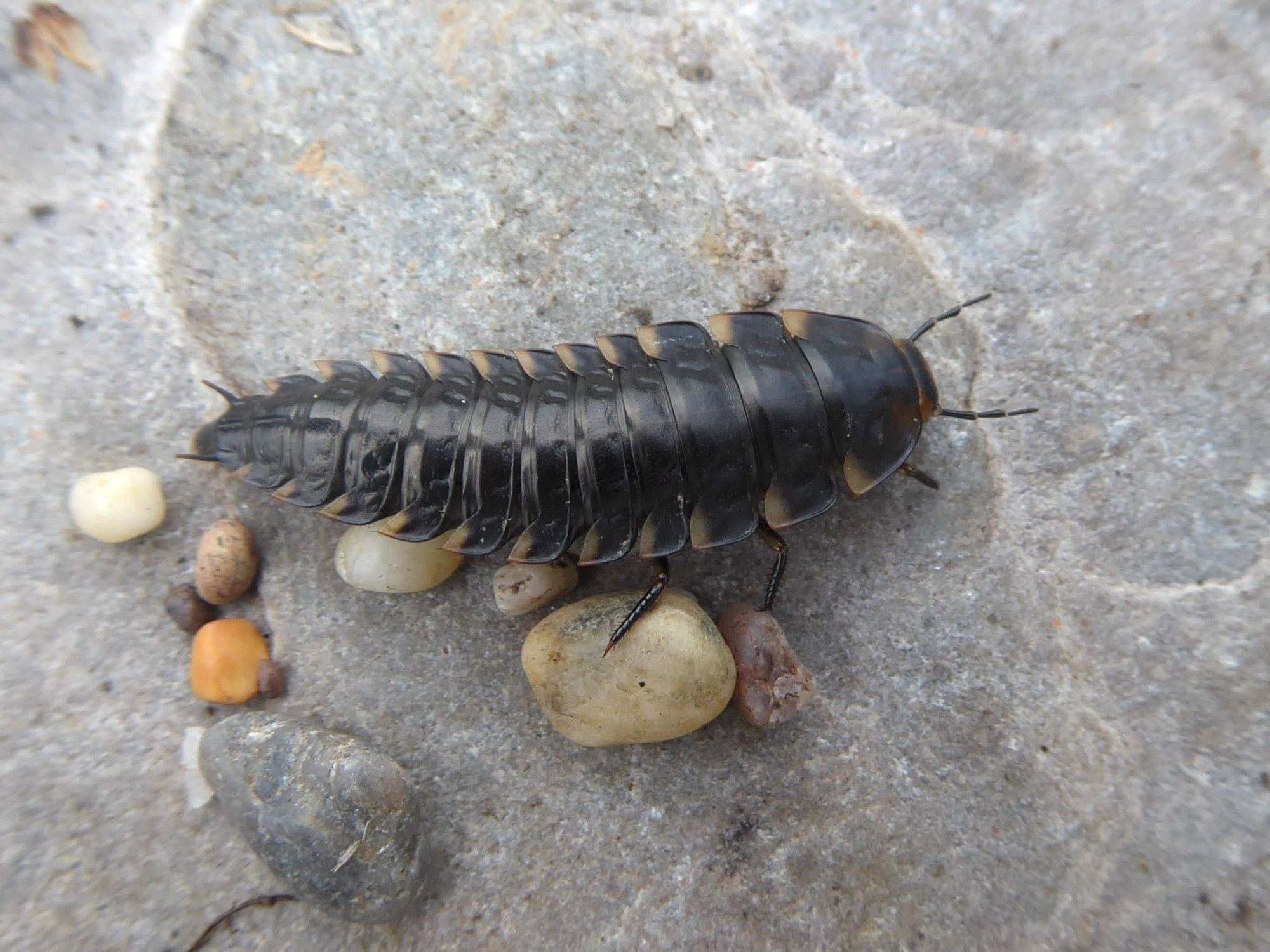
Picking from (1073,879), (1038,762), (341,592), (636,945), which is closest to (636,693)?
(636,945)

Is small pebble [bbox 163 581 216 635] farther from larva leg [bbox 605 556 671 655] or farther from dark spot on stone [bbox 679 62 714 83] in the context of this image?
dark spot on stone [bbox 679 62 714 83]

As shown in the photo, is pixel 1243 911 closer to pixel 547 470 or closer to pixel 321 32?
pixel 547 470

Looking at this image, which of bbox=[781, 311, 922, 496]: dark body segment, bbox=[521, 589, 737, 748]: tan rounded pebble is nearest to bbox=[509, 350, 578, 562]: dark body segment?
bbox=[521, 589, 737, 748]: tan rounded pebble

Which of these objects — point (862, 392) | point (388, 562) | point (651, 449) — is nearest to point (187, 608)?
point (388, 562)

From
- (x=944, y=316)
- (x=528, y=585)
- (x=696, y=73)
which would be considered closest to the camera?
(x=528, y=585)

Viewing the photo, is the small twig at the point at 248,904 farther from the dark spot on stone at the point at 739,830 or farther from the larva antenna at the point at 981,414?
the larva antenna at the point at 981,414

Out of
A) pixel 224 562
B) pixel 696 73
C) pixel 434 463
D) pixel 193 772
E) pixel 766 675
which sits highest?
pixel 696 73
